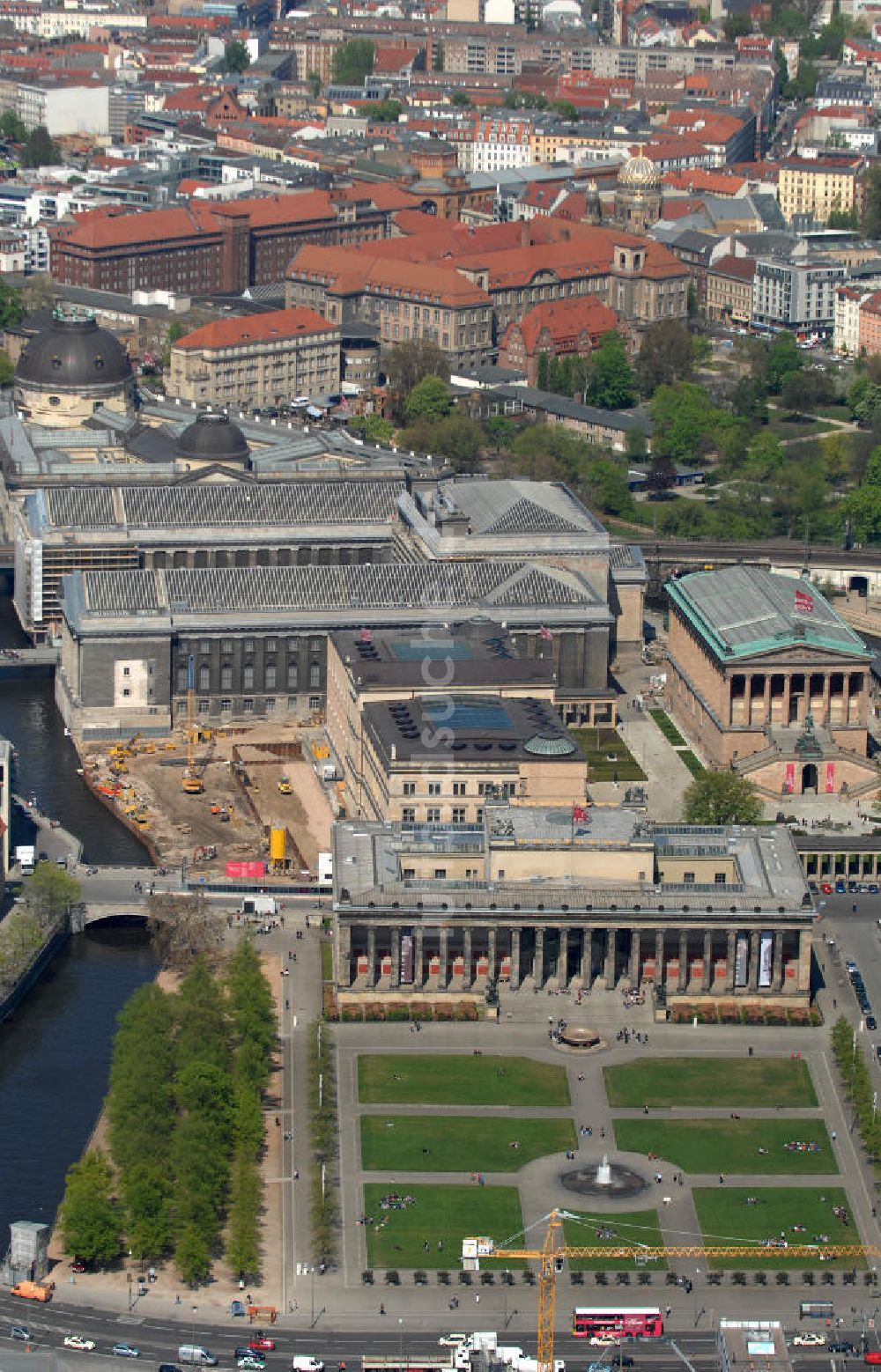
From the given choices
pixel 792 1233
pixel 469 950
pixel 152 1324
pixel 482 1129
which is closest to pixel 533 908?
pixel 469 950

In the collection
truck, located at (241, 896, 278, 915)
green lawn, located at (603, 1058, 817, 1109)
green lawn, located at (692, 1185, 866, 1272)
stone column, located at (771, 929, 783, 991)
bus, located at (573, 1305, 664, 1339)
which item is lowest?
bus, located at (573, 1305, 664, 1339)

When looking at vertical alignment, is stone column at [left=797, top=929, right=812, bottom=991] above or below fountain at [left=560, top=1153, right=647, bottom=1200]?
above

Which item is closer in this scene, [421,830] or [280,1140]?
[280,1140]

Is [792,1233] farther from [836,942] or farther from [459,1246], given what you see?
[836,942]

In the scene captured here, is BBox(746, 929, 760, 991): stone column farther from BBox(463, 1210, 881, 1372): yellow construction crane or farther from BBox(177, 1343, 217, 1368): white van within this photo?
BBox(177, 1343, 217, 1368): white van

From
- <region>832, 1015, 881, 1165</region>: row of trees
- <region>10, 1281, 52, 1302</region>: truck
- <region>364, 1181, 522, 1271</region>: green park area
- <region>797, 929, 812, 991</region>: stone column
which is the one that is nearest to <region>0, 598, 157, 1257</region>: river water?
<region>10, 1281, 52, 1302</region>: truck

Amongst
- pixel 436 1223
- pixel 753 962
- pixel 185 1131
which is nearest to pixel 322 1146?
pixel 185 1131

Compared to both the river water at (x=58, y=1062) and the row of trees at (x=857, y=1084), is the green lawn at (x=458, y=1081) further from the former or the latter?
the row of trees at (x=857, y=1084)
